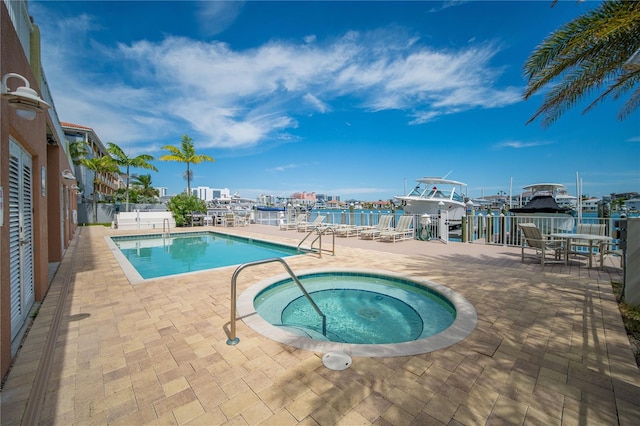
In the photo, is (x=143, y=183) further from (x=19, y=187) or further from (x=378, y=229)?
(x=19, y=187)

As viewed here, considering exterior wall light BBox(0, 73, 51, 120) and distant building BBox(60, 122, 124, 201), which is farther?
distant building BBox(60, 122, 124, 201)

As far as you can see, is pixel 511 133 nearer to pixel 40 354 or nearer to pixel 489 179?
pixel 489 179

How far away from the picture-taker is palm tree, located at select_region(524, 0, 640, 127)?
12.2ft

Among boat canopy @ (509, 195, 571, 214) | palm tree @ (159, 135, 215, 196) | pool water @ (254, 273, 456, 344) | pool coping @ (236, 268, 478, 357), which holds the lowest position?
pool water @ (254, 273, 456, 344)

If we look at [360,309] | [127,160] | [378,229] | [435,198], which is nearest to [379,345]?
[360,309]

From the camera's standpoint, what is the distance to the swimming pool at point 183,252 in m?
7.30

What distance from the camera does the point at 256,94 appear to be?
15.3 metres

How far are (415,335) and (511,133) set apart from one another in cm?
2530

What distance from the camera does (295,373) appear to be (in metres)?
2.22

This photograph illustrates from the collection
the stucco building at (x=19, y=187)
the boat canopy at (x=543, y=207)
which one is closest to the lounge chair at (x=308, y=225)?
the boat canopy at (x=543, y=207)

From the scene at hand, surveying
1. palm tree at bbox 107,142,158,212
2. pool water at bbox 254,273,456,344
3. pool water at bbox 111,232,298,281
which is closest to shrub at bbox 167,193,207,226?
pool water at bbox 111,232,298,281

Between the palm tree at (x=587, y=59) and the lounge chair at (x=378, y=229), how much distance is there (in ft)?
20.9

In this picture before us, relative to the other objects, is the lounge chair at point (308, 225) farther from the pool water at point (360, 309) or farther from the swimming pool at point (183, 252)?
the pool water at point (360, 309)

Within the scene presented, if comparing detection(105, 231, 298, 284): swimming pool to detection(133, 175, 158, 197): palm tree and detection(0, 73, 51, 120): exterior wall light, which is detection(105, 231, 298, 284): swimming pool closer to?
detection(0, 73, 51, 120): exterior wall light
